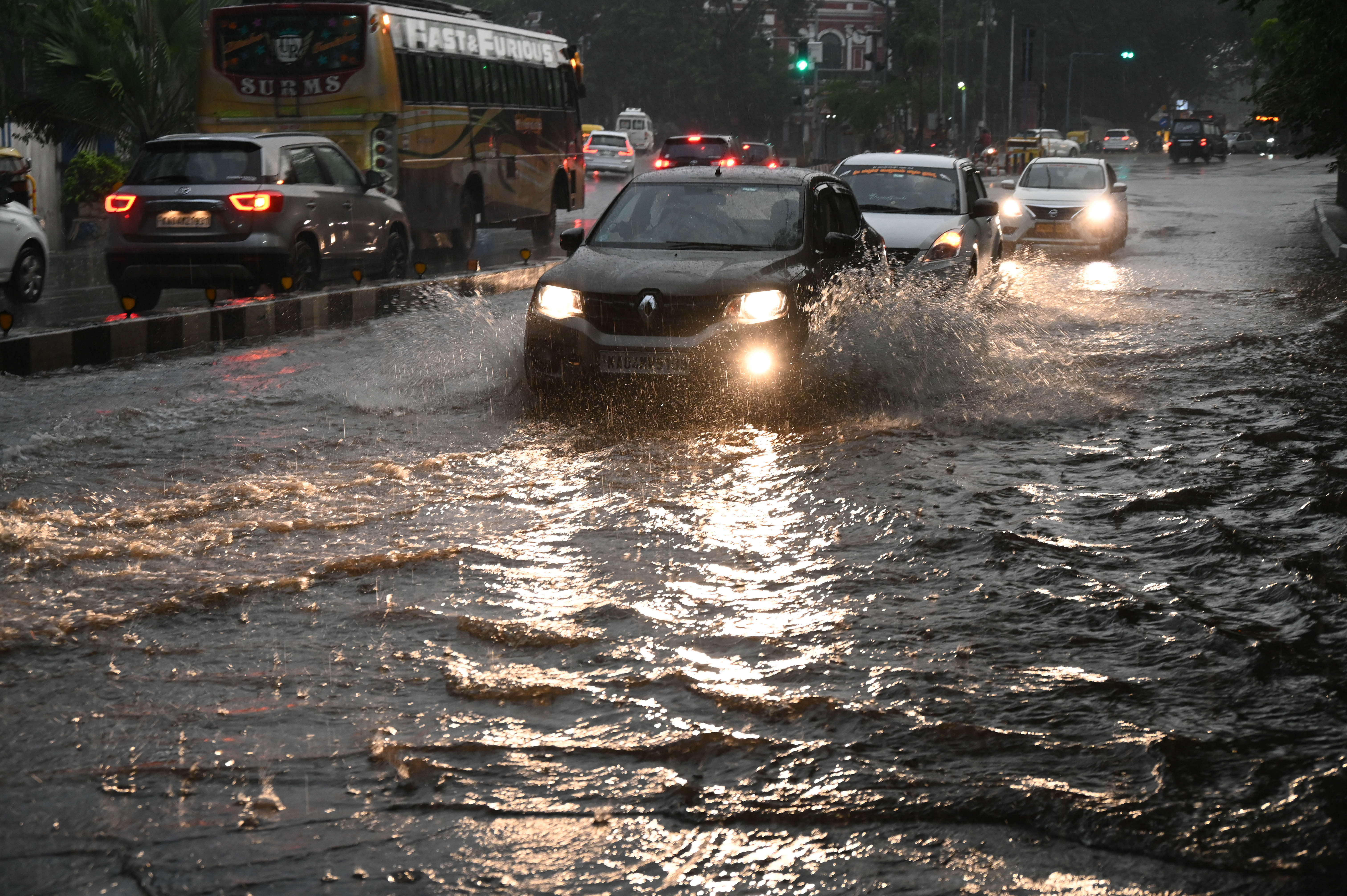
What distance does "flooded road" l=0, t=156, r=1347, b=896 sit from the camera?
3477 mm

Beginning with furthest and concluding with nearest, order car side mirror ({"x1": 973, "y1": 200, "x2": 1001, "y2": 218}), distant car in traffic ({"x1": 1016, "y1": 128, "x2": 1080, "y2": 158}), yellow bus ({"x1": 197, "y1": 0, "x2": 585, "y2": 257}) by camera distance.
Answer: distant car in traffic ({"x1": 1016, "y1": 128, "x2": 1080, "y2": 158}) → yellow bus ({"x1": 197, "y1": 0, "x2": 585, "y2": 257}) → car side mirror ({"x1": 973, "y1": 200, "x2": 1001, "y2": 218})

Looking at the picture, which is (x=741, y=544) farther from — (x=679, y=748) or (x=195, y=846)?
(x=195, y=846)

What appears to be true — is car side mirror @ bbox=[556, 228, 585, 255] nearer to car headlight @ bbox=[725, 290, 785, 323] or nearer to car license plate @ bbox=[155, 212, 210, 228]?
car headlight @ bbox=[725, 290, 785, 323]

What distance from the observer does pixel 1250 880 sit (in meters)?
3.28

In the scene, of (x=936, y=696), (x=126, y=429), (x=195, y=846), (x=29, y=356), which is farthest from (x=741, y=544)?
(x=29, y=356)

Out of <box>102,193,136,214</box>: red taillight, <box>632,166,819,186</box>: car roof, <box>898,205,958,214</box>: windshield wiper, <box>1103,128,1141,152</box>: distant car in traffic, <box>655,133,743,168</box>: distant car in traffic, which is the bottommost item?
<box>898,205,958,214</box>: windshield wiper

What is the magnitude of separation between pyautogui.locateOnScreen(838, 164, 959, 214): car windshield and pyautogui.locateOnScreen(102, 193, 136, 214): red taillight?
6.59 metres

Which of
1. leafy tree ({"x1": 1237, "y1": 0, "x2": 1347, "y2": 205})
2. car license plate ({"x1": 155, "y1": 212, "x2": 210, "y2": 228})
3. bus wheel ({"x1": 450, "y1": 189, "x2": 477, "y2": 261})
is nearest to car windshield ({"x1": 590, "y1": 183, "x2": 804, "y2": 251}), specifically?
car license plate ({"x1": 155, "y1": 212, "x2": 210, "y2": 228})

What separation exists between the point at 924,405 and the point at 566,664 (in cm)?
518

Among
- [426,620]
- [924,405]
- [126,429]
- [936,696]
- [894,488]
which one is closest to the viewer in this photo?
[936,696]

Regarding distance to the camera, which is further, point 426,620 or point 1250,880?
point 426,620

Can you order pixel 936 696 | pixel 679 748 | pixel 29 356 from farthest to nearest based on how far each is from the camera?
pixel 29 356 → pixel 936 696 → pixel 679 748

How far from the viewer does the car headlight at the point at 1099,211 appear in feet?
74.3

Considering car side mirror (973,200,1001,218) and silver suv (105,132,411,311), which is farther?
car side mirror (973,200,1001,218)
